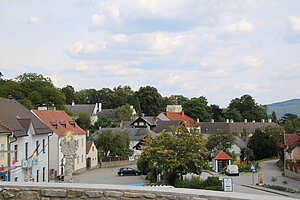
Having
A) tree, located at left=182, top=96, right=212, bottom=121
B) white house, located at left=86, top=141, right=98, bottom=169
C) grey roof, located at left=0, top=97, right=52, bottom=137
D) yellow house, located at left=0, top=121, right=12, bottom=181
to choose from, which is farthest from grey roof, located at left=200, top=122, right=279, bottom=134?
A: yellow house, located at left=0, top=121, right=12, bottom=181

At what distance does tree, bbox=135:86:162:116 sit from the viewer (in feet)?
365

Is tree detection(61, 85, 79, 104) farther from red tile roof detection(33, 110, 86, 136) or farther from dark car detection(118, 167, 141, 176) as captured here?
dark car detection(118, 167, 141, 176)

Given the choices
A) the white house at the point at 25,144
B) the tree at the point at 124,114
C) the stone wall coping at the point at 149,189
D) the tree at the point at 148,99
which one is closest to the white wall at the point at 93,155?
the white house at the point at 25,144

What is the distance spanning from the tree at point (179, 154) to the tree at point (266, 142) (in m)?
28.2

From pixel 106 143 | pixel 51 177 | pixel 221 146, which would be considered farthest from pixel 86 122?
pixel 51 177

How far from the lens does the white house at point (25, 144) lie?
27.2m

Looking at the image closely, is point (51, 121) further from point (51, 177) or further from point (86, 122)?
point (86, 122)

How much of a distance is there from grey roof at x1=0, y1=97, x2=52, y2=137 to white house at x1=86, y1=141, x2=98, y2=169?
1743cm

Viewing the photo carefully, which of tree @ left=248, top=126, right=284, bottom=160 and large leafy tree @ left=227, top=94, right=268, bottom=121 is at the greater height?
large leafy tree @ left=227, top=94, right=268, bottom=121

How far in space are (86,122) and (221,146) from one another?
113ft

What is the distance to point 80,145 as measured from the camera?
4844 centimetres

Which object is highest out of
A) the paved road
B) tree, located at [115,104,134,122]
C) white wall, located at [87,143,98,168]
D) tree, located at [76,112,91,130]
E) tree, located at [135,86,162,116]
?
tree, located at [135,86,162,116]

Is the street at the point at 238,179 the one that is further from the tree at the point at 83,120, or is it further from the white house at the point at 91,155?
the tree at the point at 83,120

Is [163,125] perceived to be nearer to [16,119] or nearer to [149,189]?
[16,119]
